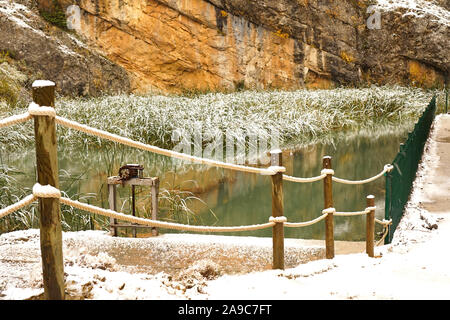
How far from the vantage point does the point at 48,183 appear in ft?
7.84

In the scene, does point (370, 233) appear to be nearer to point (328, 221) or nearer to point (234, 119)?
point (328, 221)

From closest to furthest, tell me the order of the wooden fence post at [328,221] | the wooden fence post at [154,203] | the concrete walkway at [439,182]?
the wooden fence post at [328,221]
the wooden fence post at [154,203]
the concrete walkway at [439,182]

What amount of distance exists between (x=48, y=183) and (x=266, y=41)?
15.7 meters

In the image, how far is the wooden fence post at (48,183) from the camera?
2.36m

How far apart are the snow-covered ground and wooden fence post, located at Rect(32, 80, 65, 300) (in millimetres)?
207

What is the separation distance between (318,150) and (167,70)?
8102mm

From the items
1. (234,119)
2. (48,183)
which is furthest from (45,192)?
(234,119)

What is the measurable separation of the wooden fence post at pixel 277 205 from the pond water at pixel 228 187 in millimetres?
1968

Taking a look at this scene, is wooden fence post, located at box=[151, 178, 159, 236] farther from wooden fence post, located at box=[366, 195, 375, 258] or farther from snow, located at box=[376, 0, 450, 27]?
snow, located at box=[376, 0, 450, 27]

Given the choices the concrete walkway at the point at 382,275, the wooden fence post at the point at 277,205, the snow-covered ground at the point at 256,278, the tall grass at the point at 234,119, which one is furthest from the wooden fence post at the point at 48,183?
the tall grass at the point at 234,119

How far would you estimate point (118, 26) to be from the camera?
631 inches

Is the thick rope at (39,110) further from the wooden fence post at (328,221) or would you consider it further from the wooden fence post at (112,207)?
the wooden fence post at (112,207)
